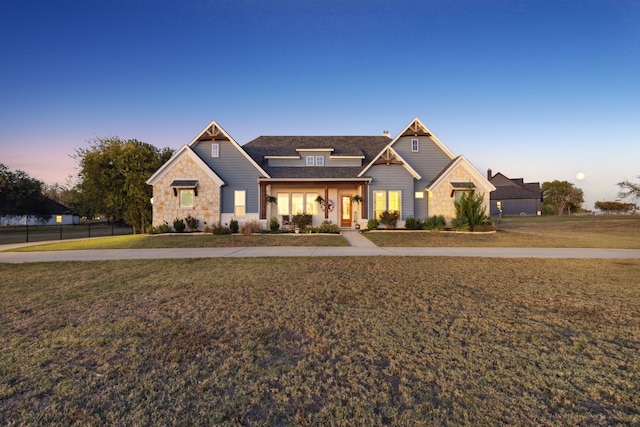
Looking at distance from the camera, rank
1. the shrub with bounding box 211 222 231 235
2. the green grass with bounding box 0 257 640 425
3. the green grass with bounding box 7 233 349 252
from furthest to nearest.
→ the shrub with bounding box 211 222 231 235, the green grass with bounding box 7 233 349 252, the green grass with bounding box 0 257 640 425

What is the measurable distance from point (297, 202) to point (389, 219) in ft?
24.2

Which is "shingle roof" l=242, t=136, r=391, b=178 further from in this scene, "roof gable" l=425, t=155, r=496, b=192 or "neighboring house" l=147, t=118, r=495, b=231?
"roof gable" l=425, t=155, r=496, b=192

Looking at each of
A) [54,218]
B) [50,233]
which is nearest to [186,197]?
[50,233]

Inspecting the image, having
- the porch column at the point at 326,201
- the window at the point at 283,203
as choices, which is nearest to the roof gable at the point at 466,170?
the porch column at the point at 326,201

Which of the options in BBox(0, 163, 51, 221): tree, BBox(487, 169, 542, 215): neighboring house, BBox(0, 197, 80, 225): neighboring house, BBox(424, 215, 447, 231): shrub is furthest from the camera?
BBox(487, 169, 542, 215): neighboring house

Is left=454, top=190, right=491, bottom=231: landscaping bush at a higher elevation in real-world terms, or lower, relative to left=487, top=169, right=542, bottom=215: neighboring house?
lower

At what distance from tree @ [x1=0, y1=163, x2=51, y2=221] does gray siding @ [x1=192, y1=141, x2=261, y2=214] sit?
27.9 m

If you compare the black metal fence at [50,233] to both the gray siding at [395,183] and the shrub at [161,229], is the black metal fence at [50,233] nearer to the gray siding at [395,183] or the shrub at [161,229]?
the shrub at [161,229]

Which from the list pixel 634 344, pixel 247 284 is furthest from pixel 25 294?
pixel 634 344

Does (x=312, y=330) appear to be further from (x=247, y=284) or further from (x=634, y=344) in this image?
(x=634, y=344)

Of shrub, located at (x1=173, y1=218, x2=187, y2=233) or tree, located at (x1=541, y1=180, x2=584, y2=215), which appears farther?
tree, located at (x1=541, y1=180, x2=584, y2=215)

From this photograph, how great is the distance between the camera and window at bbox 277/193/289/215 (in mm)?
24188

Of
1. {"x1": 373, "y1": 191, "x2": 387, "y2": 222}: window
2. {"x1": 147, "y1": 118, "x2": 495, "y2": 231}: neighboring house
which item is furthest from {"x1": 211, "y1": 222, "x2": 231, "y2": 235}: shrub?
{"x1": 373, "y1": 191, "x2": 387, "y2": 222}: window

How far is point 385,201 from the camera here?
22.8 metres
